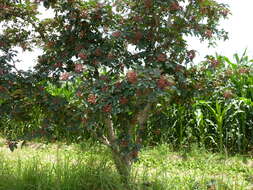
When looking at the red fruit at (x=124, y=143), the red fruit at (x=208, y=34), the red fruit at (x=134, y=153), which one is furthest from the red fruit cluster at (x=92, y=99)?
the red fruit at (x=208, y=34)

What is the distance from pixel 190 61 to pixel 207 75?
470mm

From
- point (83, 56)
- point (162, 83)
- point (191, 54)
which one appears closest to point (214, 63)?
point (191, 54)

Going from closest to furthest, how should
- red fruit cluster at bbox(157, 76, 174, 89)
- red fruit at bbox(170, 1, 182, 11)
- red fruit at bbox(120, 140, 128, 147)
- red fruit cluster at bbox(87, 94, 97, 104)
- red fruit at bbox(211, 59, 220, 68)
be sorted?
red fruit cluster at bbox(157, 76, 174, 89)
red fruit cluster at bbox(87, 94, 97, 104)
red fruit at bbox(170, 1, 182, 11)
red fruit at bbox(120, 140, 128, 147)
red fruit at bbox(211, 59, 220, 68)

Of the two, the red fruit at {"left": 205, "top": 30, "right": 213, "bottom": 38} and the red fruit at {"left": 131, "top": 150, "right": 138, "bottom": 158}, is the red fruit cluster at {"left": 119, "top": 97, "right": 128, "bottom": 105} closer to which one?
the red fruit at {"left": 131, "top": 150, "right": 138, "bottom": 158}

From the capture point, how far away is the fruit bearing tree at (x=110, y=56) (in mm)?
3400

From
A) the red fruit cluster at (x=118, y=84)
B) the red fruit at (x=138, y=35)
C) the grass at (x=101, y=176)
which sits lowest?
the grass at (x=101, y=176)

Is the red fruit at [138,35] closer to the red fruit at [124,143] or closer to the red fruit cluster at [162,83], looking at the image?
the red fruit cluster at [162,83]

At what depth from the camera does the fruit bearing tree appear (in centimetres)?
340

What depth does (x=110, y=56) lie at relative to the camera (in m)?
3.49

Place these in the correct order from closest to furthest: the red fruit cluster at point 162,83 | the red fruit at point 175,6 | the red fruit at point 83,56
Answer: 1. the red fruit cluster at point 162,83
2. the red fruit at point 83,56
3. the red fruit at point 175,6

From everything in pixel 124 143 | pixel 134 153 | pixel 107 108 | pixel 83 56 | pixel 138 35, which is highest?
pixel 138 35

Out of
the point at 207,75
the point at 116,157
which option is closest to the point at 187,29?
→ the point at 207,75

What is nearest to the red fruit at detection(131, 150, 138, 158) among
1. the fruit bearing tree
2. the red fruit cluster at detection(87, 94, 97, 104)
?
the fruit bearing tree

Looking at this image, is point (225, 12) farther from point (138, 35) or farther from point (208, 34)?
point (138, 35)
